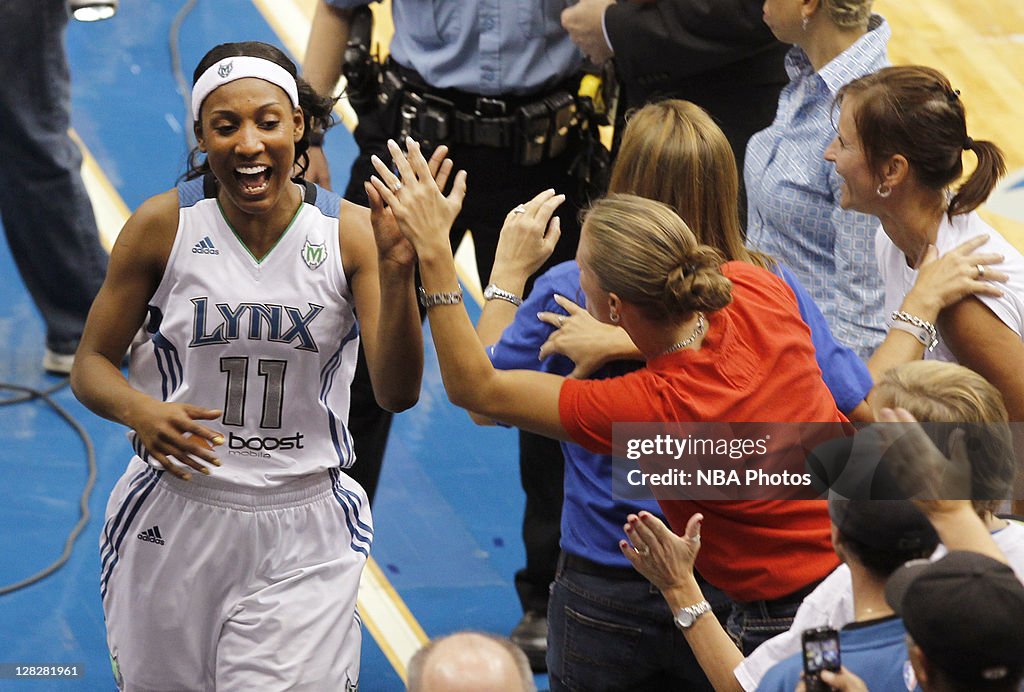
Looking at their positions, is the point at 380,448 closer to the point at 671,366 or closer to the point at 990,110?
the point at 671,366

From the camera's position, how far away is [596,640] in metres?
3.29

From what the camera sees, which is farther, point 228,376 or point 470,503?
point 470,503

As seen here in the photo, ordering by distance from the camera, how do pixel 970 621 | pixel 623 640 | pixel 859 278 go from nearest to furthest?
Answer: pixel 970 621, pixel 623 640, pixel 859 278

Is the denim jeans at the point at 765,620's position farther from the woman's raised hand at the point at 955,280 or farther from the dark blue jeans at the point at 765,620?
the woman's raised hand at the point at 955,280

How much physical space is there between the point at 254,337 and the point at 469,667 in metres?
1.16

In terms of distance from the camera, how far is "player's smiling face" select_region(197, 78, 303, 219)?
3.37 meters

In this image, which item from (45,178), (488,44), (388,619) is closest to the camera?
(488,44)

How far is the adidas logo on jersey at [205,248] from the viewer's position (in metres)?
3.44

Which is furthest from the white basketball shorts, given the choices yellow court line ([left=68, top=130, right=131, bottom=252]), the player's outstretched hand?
yellow court line ([left=68, top=130, right=131, bottom=252])

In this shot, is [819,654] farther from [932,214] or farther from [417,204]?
[932,214]

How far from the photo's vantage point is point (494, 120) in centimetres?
459

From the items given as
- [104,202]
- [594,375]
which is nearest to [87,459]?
[104,202]

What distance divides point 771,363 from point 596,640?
0.79m

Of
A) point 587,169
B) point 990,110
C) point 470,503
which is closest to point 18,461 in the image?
point 470,503
